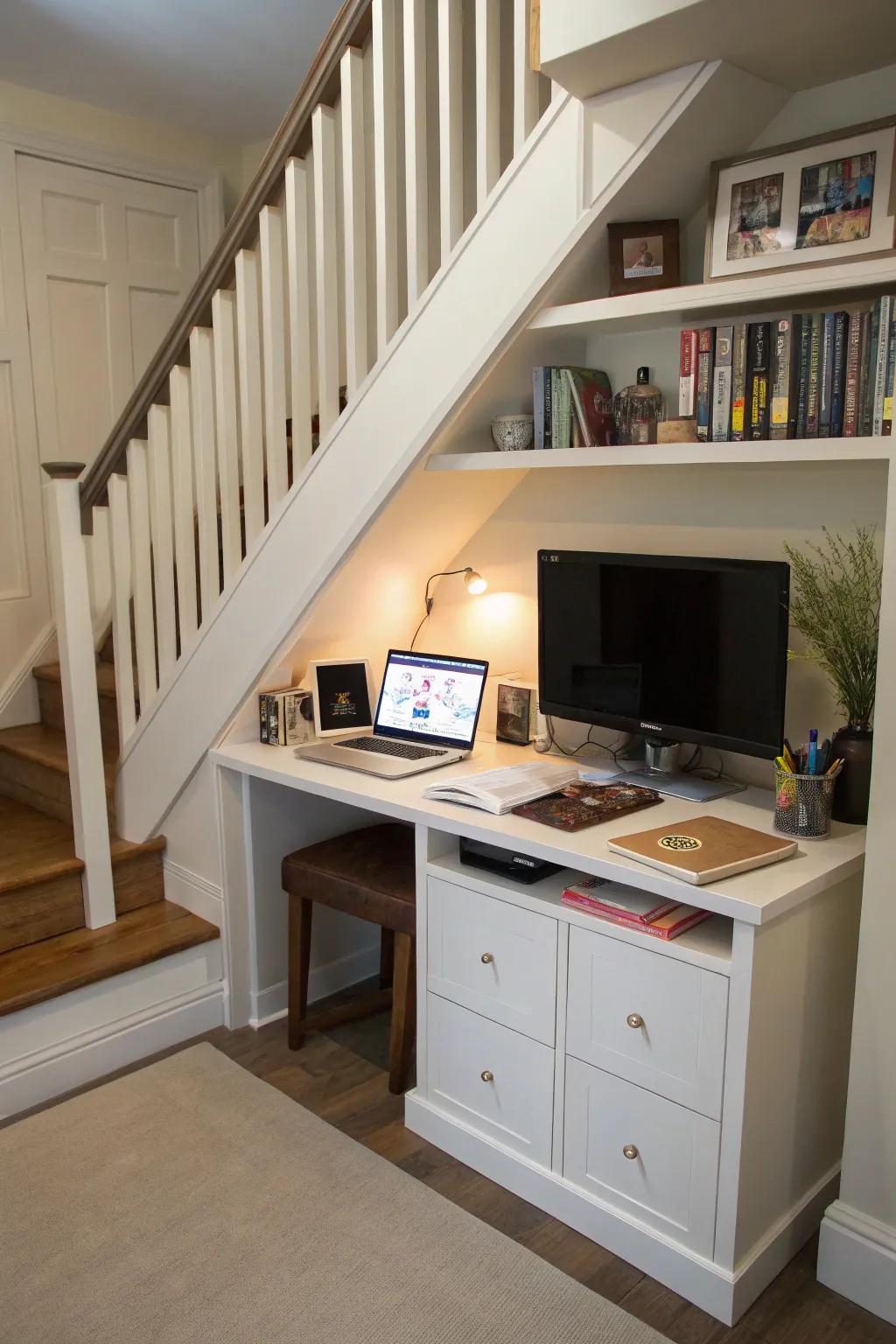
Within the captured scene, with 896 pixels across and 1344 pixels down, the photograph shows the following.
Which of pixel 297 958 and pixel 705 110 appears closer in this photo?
pixel 705 110

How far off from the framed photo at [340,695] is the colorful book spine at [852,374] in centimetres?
146

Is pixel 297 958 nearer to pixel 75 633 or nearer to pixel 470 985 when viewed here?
pixel 470 985

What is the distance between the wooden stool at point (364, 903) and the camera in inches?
96.3

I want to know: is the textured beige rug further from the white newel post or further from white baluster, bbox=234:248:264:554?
white baluster, bbox=234:248:264:554

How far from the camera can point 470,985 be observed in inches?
86.7

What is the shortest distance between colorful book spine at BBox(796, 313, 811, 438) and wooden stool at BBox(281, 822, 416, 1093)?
133cm

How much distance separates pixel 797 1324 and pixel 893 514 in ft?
4.63

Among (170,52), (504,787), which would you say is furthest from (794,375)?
(170,52)

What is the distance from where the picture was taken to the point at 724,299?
1886 mm

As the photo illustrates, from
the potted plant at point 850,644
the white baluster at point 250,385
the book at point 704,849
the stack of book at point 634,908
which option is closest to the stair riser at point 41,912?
the white baluster at point 250,385

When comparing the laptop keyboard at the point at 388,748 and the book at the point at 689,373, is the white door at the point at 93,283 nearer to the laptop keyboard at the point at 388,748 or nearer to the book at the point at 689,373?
the laptop keyboard at the point at 388,748

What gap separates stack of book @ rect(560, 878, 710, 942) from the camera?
1859 mm

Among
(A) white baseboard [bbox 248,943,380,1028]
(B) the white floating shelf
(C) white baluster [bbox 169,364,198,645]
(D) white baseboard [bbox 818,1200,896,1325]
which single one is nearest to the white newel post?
(C) white baluster [bbox 169,364,198,645]

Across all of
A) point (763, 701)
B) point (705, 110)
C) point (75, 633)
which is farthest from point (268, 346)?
point (763, 701)
